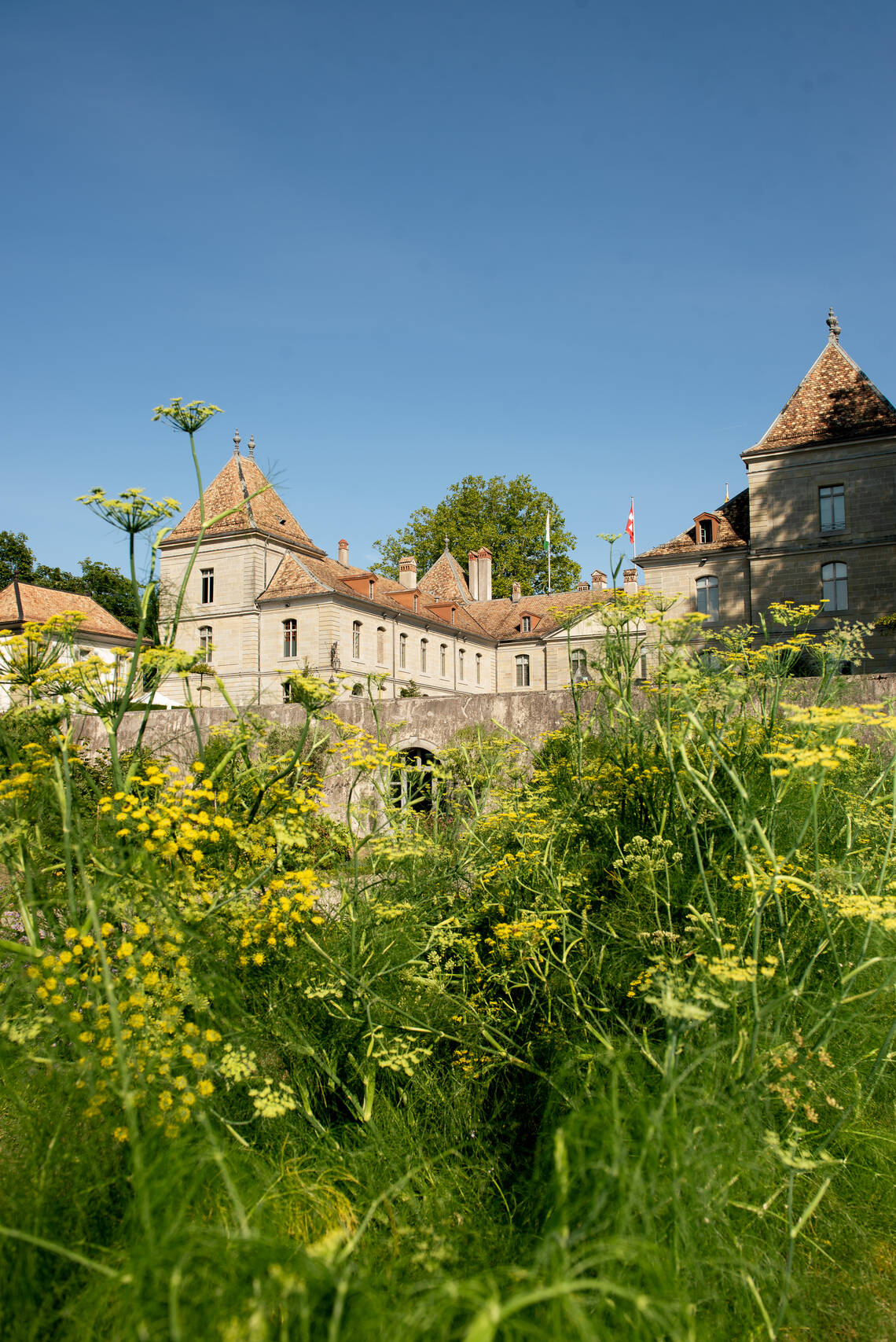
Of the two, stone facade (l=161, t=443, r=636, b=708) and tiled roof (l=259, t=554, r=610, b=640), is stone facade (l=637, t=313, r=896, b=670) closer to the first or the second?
tiled roof (l=259, t=554, r=610, b=640)

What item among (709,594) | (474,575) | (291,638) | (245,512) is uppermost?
(245,512)

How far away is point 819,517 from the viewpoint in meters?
24.5

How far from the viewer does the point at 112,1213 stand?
2.48 meters

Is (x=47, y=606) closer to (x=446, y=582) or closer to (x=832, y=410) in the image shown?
(x=446, y=582)

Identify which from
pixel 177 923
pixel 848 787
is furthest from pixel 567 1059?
pixel 848 787

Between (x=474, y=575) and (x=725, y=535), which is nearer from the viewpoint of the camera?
(x=725, y=535)

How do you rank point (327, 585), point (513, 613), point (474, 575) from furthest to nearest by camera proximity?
point (474, 575) < point (513, 613) < point (327, 585)

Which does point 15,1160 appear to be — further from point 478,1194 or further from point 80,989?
point 478,1194

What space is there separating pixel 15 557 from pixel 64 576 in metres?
3.73

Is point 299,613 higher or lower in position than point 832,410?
lower

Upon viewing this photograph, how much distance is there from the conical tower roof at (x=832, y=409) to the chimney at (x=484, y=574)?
61.6ft

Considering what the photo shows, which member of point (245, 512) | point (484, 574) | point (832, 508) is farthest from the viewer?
point (484, 574)

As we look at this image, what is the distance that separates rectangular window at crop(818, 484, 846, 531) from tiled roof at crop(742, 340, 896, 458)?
135 centimetres

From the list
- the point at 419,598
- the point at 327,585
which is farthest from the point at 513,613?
the point at 327,585
